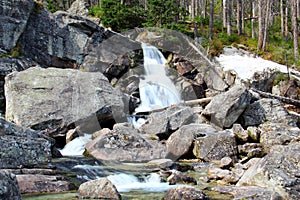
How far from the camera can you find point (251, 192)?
8.16 meters

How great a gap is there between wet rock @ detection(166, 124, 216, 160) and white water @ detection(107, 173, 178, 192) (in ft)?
11.5

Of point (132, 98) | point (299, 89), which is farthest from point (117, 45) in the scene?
point (299, 89)

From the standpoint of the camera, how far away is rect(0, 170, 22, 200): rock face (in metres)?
3.86

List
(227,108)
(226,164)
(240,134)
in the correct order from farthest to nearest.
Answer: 1. (227,108)
2. (240,134)
3. (226,164)

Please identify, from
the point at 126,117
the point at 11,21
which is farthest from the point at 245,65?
the point at 11,21

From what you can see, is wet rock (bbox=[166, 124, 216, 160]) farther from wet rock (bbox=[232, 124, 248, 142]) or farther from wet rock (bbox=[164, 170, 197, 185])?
wet rock (bbox=[164, 170, 197, 185])

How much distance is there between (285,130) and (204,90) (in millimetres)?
8839

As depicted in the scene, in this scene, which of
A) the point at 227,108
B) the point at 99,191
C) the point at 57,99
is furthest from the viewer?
the point at 227,108

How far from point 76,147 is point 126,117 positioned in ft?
14.5

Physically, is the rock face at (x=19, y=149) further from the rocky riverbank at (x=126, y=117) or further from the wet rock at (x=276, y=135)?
the wet rock at (x=276, y=135)

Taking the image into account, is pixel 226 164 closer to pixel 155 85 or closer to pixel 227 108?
pixel 227 108

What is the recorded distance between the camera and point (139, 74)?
79.1 feet

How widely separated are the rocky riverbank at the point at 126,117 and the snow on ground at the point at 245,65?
0.43m

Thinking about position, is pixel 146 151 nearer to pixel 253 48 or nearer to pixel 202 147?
pixel 202 147
